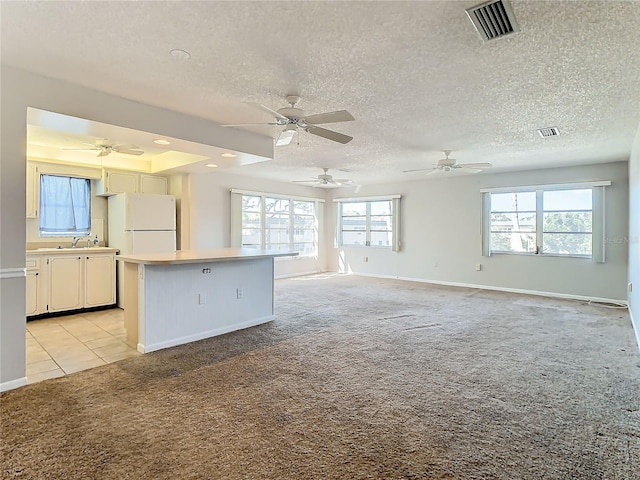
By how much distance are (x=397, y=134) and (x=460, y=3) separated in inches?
104

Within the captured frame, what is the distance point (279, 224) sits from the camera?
8.96m

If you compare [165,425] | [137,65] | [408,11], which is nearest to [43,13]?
[137,65]

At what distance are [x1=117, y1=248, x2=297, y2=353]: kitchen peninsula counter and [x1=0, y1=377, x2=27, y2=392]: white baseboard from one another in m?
0.95

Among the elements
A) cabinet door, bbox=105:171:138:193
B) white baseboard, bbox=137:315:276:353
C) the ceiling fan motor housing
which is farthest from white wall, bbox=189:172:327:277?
the ceiling fan motor housing

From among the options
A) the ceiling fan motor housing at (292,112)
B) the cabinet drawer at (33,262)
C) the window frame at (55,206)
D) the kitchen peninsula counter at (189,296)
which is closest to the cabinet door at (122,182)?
the window frame at (55,206)

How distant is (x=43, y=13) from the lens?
2.05 meters

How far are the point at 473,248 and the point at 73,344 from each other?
23.8 feet

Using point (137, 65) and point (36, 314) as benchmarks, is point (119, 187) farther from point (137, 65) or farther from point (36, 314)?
point (137, 65)

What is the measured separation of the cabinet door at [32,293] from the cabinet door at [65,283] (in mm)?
160

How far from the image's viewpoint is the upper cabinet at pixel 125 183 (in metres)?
5.69

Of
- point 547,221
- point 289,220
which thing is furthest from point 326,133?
point 289,220

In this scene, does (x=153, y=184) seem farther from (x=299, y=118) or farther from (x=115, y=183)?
(x=299, y=118)

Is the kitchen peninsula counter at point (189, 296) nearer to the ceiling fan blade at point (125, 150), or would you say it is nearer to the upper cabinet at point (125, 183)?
the ceiling fan blade at point (125, 150)

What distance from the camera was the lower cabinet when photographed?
15.9 ft
